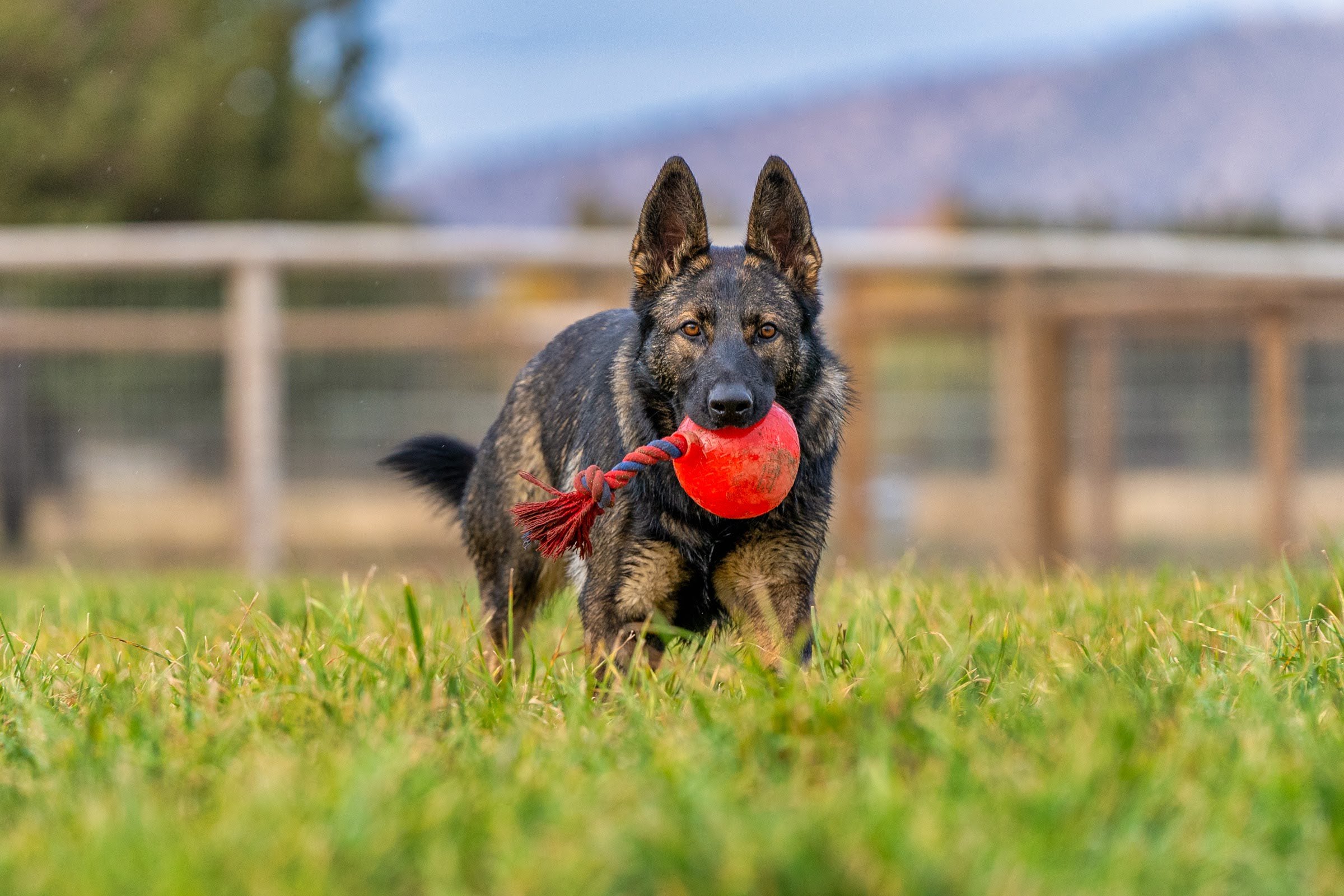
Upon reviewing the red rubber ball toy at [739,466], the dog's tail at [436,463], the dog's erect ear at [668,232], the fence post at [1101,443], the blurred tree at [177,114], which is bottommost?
the fence post at [1101,443]

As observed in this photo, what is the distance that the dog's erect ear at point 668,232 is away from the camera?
345 centimetres

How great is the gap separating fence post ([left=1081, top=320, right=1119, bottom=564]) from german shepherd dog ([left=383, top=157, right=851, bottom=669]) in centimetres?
525

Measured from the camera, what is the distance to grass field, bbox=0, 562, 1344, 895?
178 centimetres

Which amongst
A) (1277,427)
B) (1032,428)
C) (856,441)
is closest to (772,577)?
(856,441)

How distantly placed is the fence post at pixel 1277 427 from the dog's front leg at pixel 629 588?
578cm

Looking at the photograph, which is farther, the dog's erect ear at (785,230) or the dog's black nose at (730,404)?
the dog's erect ear at (785,230)

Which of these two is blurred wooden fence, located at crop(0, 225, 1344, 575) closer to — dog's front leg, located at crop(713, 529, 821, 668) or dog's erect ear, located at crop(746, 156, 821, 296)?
dog's erect ear, located at crop(746, 156, 821, 296)

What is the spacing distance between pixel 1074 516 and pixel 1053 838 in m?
6.93

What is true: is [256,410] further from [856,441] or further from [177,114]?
[177,114]

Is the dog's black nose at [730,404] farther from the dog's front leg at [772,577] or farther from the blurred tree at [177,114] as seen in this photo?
the blurred tree at [177,114]

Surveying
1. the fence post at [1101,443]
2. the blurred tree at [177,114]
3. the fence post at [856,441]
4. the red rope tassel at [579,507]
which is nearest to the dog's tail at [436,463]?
the red rope tassel at [579,507]

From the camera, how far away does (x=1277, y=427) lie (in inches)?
318

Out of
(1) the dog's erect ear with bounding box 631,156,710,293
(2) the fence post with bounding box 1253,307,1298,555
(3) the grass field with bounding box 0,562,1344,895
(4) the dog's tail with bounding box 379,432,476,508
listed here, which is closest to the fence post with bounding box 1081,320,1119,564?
(2) the fence post with bounding box 1253,307,1298,555

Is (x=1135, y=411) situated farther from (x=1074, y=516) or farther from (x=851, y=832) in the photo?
(x=851, y=832)
